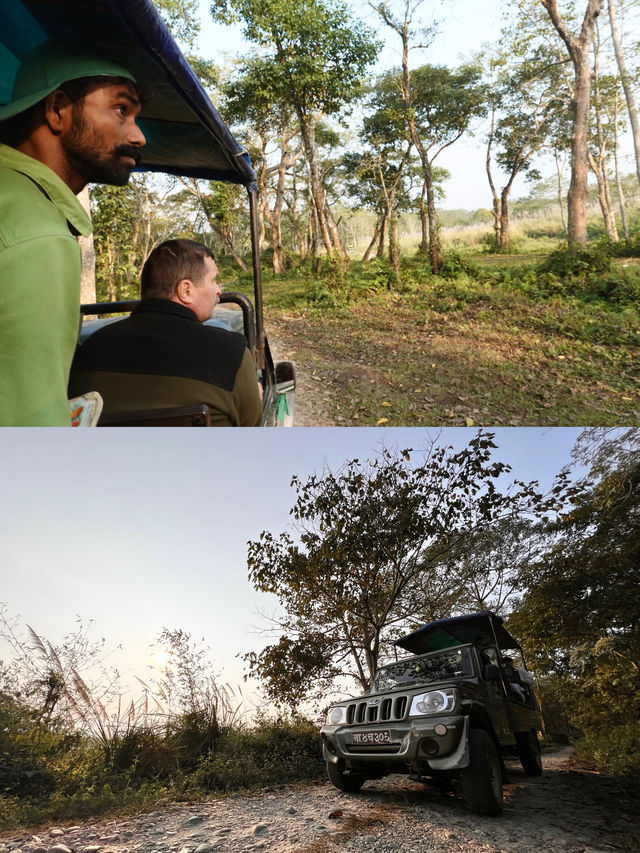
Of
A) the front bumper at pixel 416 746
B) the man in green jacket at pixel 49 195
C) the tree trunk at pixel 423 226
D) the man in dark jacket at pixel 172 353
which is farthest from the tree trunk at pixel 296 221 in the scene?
Result: the front bumper at pixel 416 746

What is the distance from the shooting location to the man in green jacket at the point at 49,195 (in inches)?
45.7

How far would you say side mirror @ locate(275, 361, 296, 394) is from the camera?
2.94m

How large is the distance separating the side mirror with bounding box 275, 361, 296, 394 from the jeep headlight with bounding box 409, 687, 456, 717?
1512 millimetres

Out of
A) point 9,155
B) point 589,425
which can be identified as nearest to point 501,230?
point 589,425

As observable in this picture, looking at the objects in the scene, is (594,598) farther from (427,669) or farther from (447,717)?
(447,717)

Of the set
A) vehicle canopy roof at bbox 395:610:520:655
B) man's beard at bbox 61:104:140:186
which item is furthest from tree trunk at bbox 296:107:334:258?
vehicle canopy roof at bbox 395:610:520:655

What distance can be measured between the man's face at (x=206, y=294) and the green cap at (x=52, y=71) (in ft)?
1.77

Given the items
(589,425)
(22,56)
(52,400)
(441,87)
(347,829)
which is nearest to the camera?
(52,400)

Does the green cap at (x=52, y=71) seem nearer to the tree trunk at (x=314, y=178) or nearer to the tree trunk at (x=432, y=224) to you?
the tree trunk at (x=314, y=178)

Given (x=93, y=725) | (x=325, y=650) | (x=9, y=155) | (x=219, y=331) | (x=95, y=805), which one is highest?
(x=9, y=155)

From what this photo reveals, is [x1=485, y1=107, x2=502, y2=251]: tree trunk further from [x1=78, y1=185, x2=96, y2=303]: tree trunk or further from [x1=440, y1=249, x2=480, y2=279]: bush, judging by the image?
[x1=78, y1=185, x2=96, y2=303]: tree trunk

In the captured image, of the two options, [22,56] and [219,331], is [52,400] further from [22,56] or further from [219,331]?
[22,56]

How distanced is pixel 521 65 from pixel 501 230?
930 mm

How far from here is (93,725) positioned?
98.1 inches
